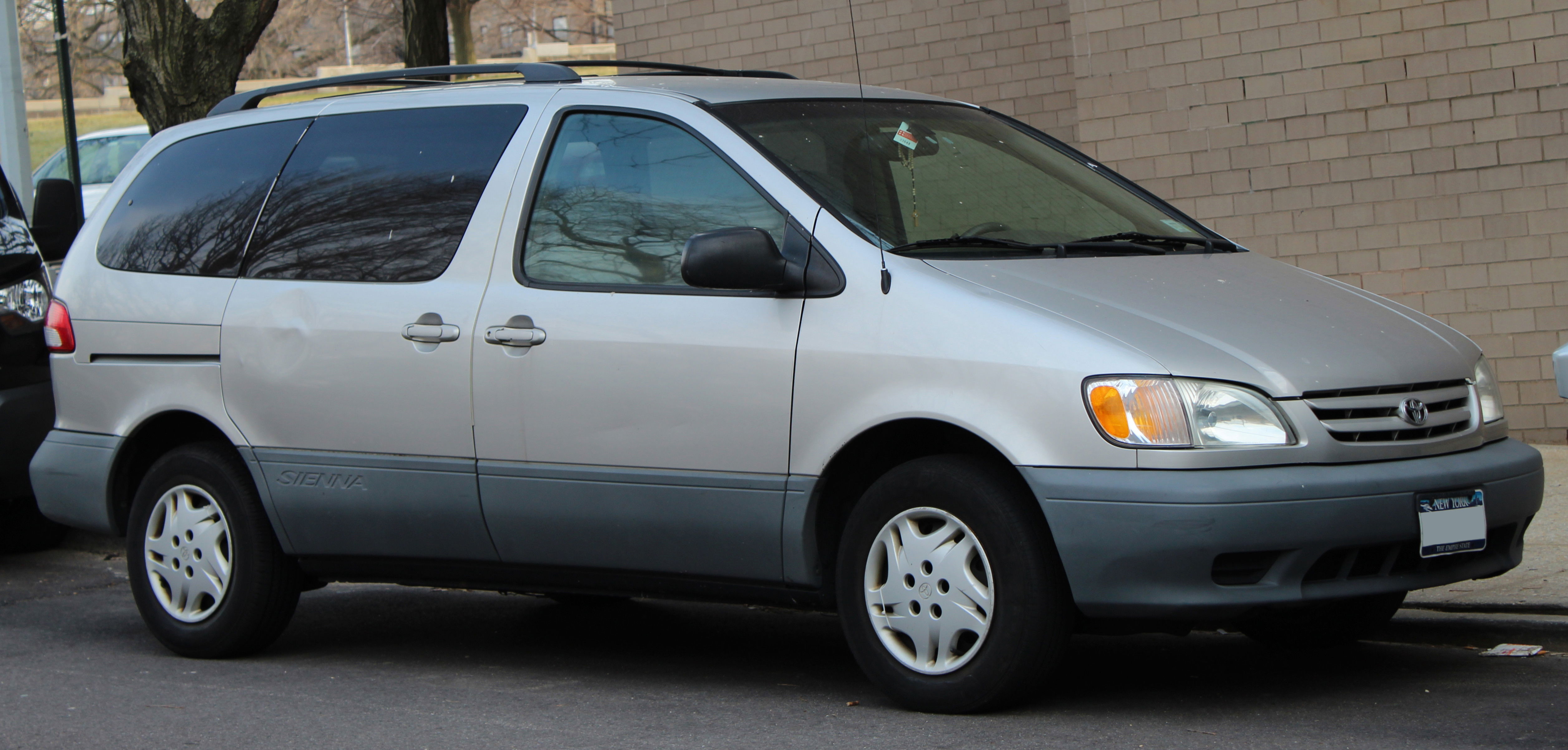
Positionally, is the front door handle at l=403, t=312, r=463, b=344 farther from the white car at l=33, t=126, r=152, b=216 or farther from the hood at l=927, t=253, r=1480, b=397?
the white car at l=33, t=126, r=152, b=216

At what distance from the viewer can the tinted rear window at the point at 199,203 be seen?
6012 mm

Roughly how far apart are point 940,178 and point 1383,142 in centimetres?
458

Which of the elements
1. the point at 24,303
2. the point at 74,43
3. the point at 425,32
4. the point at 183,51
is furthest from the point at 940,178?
the point at 74,43

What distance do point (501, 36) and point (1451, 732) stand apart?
4040 centimetres

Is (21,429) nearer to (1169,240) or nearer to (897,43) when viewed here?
(1169,240)

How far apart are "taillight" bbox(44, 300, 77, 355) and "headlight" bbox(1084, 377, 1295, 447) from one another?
3.83m

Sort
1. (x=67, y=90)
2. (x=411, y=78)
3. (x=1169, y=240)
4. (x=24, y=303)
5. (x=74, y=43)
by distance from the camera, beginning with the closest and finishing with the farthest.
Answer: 1. (x=1169, y=240)
2. (x=411, y=78)
3. (x=24, y=303)
4. (x=67, y=90)
5. (x=74, y=43)

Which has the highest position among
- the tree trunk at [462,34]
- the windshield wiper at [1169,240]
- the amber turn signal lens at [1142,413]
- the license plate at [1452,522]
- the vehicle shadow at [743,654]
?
the tree trunk at [462,34]

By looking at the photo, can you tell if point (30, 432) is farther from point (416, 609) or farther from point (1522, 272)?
point (1522, 272)

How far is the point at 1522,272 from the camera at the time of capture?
8.75m

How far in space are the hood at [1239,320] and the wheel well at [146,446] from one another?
9.27 ft

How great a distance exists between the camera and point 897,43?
11.6 meters

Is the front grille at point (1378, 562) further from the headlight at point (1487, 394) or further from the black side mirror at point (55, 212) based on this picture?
the black side mirror at point (55, 212)

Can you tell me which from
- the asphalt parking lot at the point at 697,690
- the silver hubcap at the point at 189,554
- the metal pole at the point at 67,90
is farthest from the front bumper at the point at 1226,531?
the metal pole at the point at 67,90
